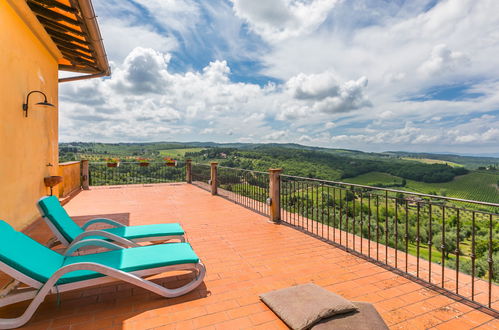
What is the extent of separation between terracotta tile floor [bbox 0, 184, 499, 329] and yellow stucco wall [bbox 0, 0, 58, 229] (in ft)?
2.34

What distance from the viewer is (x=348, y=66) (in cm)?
1213

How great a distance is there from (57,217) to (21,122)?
2.56 m

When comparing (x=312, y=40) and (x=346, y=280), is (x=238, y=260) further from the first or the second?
(x=312, y=40)

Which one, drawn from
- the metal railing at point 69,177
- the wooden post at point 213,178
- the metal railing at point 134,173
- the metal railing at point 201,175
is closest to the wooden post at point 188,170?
the metal railing at point 201,175

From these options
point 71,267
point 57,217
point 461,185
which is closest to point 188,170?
point 57,217

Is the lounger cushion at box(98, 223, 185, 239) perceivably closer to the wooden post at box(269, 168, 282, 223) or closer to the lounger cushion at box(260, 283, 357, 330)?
the lounger cushion at box(260, 283, 357, 330)

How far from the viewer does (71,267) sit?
208cm

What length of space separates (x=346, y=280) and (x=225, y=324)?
154cm

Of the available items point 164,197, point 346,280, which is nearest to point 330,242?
point 346,280

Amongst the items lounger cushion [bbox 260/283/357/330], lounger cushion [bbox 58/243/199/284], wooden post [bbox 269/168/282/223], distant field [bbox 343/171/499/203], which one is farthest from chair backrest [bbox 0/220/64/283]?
distant field [bbox 343/171/499/203]

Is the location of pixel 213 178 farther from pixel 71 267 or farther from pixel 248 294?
pixel 71 267

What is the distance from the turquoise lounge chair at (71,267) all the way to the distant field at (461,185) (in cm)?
4366

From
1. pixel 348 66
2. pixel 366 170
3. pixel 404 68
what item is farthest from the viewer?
pixel 366 170

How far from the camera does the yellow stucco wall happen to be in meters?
3.91
